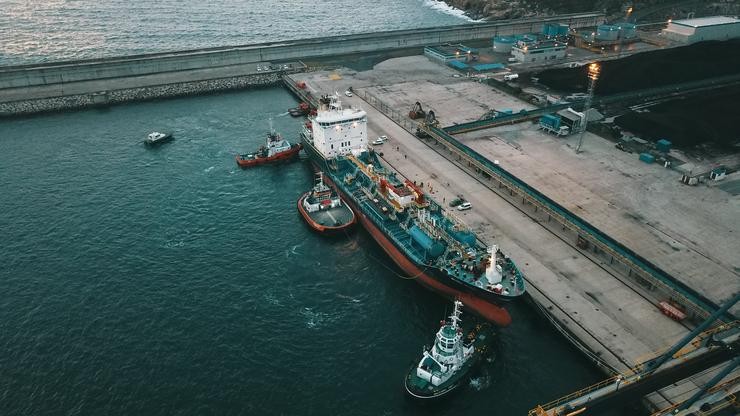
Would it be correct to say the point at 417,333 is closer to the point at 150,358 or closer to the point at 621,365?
the point at 621,365

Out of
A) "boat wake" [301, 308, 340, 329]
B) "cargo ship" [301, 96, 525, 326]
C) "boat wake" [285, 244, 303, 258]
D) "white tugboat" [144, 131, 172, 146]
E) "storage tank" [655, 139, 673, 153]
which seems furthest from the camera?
"white tugboat" [144, 131, 172, 146]

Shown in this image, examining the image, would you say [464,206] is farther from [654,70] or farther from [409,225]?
[654,70]

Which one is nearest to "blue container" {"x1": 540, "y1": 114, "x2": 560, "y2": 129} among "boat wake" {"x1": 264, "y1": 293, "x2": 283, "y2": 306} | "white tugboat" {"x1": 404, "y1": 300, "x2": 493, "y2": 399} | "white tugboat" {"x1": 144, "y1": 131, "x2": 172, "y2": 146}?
"white tugboat" {"x1": 404, "y1": 300, "x2": 493, "y2": 399}

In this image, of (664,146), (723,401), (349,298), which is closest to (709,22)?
(664,146)

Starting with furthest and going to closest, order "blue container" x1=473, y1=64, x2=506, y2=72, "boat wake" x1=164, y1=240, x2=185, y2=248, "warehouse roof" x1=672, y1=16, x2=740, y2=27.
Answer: "warehouse roof" x1=672, y1=16, x2=740, y2=27
"blue container" x1=473, y1=64, x2=506, y2=72
"boat wake" x1=164, y1=240, x2=185, y2=248

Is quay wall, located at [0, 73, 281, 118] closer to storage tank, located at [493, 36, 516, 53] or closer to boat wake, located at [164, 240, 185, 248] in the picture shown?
boat wake, located at [164, 240, 185, 248]

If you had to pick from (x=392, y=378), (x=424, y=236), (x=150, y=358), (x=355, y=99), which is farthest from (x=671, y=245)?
(x=355, y=99)

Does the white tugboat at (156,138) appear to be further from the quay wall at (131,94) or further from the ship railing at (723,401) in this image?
the ship railing at (723,401)

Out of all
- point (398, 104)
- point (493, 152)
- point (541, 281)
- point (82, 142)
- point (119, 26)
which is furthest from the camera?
point (119, 26)
